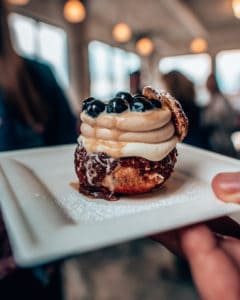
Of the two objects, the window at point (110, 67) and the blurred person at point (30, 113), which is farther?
the window at point (110, 67)

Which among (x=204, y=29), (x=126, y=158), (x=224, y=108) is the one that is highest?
(x=204, y=29)

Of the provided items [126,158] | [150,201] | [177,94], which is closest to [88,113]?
[126,158]

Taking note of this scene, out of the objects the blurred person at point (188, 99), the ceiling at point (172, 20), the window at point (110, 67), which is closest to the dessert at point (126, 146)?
the blurred person at point (188, 99)

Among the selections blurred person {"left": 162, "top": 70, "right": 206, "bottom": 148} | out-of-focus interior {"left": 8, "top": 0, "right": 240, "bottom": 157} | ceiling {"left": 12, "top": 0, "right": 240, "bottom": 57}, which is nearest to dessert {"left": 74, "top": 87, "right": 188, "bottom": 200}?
blurred person {"left": 162, "top": 70, "right": 206, "bottom": 148}

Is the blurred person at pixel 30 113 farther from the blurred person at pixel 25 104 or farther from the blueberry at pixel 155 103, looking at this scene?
the blueberry at pixel 155 103

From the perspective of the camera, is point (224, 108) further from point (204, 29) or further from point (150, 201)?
point (204, 29)

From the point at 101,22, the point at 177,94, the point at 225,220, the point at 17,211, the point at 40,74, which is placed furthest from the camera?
the point at 101,22

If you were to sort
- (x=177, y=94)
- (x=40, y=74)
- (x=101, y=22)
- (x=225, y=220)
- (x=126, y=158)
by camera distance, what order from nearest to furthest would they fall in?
(x=225, y=220) < (x=126, y=158) < (x=40, y=74) < (x=177, y=94) < (x=101, y=22)

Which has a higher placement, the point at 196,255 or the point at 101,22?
the point at 101,22
